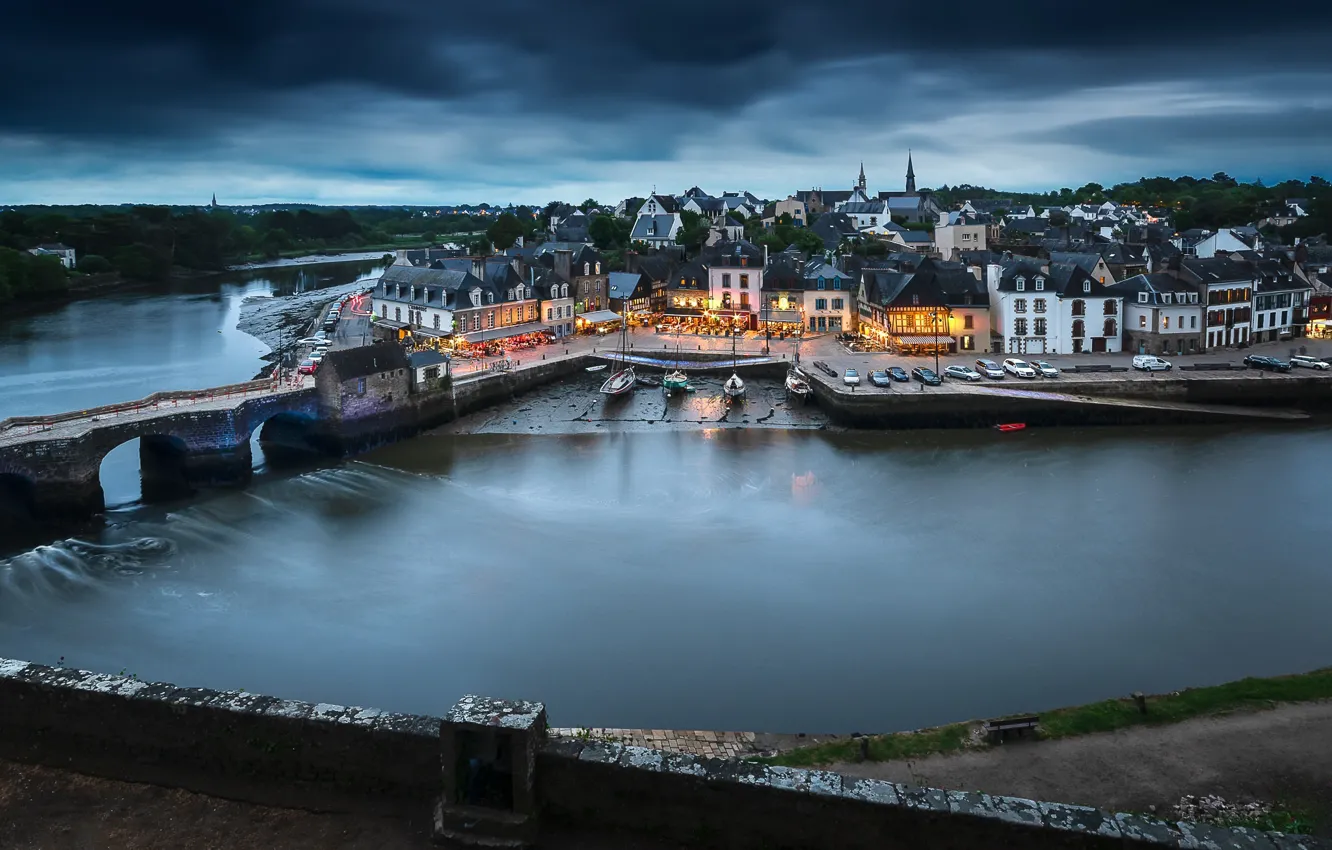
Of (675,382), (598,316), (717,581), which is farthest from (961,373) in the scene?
(598,316)

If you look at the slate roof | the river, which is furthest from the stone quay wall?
the slate roof

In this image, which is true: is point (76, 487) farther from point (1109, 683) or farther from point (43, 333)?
point (43, 333)

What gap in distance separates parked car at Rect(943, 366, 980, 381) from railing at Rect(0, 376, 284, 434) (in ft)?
58.2

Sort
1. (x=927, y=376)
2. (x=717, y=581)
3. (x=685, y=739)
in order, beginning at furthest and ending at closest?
(x=927, y=376), (x=717, y=581), (x=685, y=739)

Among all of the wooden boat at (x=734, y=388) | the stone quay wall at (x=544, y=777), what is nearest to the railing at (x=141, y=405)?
the wooden boat at (x=734, y=388)

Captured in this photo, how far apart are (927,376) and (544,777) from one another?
23363 mm

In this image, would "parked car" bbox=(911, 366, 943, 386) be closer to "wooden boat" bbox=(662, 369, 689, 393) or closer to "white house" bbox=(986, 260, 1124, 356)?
"white house" bbox=(986, 260, 1124, 356)

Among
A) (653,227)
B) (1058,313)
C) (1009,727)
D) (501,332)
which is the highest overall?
(653,227)

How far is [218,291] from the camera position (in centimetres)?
5909

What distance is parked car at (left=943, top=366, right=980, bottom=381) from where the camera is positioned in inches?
1062

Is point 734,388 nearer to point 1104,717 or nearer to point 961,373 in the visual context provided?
point 961,373

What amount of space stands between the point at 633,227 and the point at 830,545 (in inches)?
1807

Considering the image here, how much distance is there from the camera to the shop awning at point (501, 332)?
32469 millimetres

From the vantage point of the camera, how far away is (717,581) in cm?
1455
